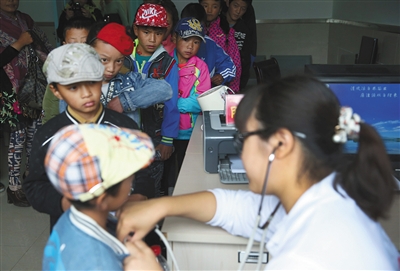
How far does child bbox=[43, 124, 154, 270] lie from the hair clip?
394mm

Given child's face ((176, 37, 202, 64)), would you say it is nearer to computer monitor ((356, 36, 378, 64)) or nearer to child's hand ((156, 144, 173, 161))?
child's hand ((156, 144, 173, 161))

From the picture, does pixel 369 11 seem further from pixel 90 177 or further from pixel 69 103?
pixel 90 177

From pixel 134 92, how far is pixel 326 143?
101 cm

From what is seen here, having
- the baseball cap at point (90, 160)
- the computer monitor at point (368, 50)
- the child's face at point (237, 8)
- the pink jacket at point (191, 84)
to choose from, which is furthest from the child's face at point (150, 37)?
the computer monitor at point (368, 50)

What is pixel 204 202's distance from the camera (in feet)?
4.03

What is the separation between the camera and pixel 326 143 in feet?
3.07

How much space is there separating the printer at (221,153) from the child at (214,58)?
1.35 m

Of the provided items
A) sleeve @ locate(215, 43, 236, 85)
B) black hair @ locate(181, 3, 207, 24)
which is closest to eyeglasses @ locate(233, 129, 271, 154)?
sleeve @ locate(215, 43, 236, 85)

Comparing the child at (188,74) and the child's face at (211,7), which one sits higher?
the child's face at (211,7)

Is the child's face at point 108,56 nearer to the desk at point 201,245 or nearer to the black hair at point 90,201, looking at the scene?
the desk at point 201,245

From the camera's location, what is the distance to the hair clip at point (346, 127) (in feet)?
2.96

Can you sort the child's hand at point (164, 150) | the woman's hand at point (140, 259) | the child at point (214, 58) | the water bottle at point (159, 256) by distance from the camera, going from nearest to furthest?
the woman's hand at point (140, 259) → the water bottle at point (159, 256) → the child's hand at point (164, 150) → the child at point (214, 58)

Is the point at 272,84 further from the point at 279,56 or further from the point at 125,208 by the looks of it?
the point at 279,56

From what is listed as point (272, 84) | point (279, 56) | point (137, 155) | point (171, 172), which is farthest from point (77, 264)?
point (279, 56)
